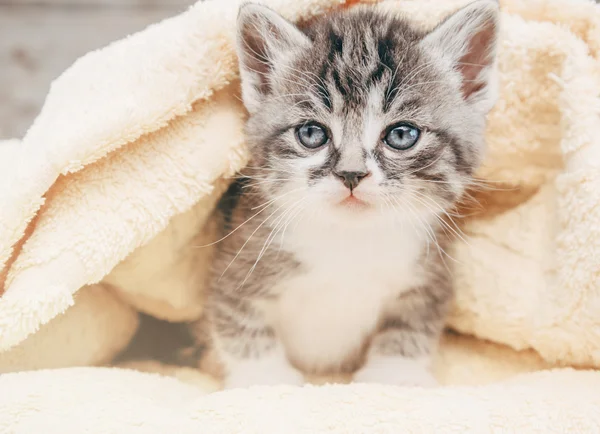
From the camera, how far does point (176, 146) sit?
1175 millimetres

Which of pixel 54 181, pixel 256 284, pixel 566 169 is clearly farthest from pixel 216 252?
pixel 566 169

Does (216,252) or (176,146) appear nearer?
(176,146)

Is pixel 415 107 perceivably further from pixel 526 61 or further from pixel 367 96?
pixel 526 61

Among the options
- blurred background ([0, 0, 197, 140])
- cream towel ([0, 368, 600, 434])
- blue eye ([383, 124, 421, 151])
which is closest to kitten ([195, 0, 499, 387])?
blue eye ([383, 124, 421, 151])

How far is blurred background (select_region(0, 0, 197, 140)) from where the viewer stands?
219 centimetres

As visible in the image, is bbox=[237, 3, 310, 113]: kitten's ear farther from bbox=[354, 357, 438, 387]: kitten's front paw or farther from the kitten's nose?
bbox=[354, 357, 438, 387]: kitten's front paw

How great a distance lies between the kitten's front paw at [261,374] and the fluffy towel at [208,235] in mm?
82

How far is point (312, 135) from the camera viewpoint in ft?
3.54

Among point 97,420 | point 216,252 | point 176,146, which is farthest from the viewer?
point 216,252

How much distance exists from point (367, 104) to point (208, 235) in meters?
0.56

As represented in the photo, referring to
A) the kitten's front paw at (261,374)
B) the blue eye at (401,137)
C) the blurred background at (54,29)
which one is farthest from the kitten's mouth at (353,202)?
the blurred background at (54,29)

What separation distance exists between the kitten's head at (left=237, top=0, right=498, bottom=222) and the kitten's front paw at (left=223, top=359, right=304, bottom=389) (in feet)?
1.08

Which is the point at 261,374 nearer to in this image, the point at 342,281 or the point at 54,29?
the point at 342,281

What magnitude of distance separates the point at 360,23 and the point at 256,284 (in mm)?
555
